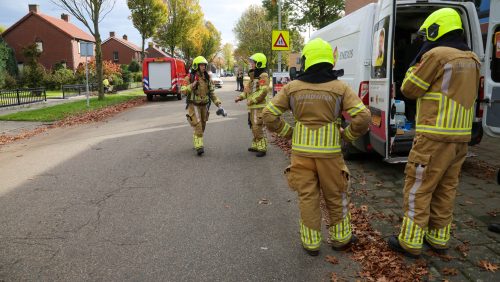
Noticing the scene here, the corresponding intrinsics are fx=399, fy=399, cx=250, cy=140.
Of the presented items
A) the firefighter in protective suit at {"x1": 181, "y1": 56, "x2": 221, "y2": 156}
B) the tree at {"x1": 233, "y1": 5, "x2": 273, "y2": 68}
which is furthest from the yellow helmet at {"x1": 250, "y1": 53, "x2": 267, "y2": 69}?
the tree at {"x1": 233, "y1": 5, "x2": 273, "y2": 68}

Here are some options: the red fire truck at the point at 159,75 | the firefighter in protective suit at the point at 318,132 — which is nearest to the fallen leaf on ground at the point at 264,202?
the firefighter in protective suit at the point at 318,132

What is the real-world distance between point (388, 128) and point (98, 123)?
35.7 feet

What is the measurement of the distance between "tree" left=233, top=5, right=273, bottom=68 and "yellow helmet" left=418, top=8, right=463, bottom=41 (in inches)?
1682

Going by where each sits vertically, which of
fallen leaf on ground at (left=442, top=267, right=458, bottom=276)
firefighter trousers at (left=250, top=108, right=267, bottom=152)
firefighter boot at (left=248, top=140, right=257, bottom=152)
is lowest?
fallen leaf on ground at (left=442, top=267, right=458, bottom=276)

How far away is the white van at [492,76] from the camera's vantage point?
4977 mm

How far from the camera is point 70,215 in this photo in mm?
4848

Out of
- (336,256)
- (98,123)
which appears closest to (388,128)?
(336,256)

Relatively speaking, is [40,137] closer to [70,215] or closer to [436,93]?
[70,215]

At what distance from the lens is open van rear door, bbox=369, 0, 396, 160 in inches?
201

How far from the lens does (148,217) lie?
479 centimetres

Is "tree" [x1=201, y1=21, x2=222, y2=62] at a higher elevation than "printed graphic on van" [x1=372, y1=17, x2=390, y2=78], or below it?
higher

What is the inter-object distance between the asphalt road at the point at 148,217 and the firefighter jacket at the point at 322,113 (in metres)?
1.07

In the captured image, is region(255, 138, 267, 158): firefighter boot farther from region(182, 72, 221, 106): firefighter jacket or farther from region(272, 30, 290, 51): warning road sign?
region(272, 30, 290, 51): warning road sign

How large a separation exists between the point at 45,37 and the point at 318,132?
4969cm
